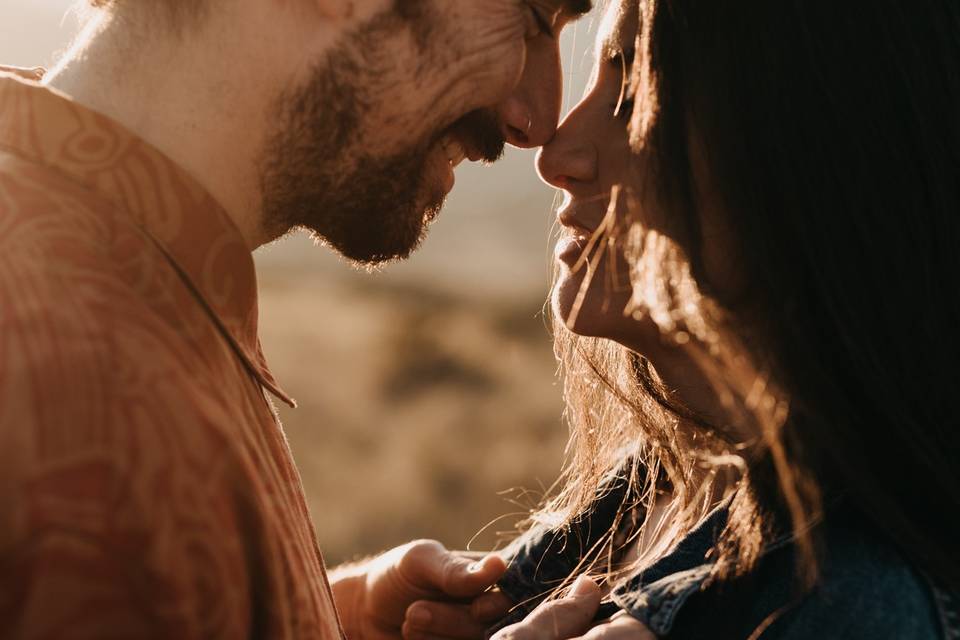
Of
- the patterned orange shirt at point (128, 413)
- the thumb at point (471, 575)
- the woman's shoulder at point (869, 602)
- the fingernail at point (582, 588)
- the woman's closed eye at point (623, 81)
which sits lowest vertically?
the woman's shoulder at point (869, 602)

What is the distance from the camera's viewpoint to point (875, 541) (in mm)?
1491

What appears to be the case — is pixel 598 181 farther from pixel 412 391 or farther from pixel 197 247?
pixel 412 391

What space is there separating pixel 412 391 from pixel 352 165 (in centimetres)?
826

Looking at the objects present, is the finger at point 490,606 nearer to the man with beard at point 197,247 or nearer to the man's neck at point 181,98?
the man with beard at point 197,247

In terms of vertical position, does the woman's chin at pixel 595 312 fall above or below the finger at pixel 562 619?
above

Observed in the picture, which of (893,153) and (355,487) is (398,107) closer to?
(893,153)

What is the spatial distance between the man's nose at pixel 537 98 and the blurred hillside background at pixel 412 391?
480 cm

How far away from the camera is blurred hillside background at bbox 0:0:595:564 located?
8.48m

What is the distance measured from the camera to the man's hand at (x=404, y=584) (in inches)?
82.7

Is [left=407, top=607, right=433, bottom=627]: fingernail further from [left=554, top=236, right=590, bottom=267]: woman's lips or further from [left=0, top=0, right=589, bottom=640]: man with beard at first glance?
[left=554, top=236, right=590, bottom=267]: woman's lips

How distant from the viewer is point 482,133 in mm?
2045

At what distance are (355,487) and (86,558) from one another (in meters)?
7.75

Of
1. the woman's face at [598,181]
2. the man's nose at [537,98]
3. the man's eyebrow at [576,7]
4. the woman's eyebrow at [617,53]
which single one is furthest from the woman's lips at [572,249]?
the man's eyebrow at [576,7]

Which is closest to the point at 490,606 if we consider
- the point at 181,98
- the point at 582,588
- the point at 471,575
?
the point at 471,575
